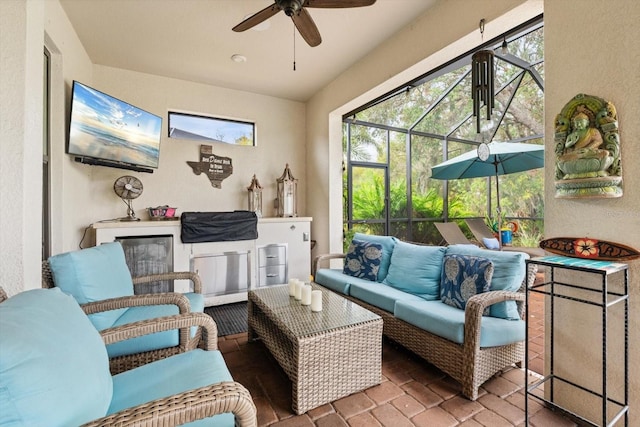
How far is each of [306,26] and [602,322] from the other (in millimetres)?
2602

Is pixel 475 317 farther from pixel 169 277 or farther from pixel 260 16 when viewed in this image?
pixel 260 16

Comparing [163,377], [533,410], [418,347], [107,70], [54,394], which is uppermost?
[107,70]

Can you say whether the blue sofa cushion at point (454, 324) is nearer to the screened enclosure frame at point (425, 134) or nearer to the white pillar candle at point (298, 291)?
the white pillar candle at point (298, 291)

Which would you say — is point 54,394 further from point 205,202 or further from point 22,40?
point 205,202

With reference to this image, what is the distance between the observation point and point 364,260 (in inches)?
123

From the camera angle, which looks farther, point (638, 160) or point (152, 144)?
point (152, 144)

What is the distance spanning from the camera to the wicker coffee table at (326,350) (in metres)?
1.71

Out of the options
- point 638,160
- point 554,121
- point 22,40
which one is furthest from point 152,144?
point 638,160

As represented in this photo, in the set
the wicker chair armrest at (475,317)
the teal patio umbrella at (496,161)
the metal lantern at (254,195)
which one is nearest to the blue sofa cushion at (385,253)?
the wicker chair armrest at (475,317)

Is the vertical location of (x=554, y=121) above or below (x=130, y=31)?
below

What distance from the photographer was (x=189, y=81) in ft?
13.5

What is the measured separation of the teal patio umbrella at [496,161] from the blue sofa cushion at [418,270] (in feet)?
4.20

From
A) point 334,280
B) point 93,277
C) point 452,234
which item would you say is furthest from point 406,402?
point 452,234

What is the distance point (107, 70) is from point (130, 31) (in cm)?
103
